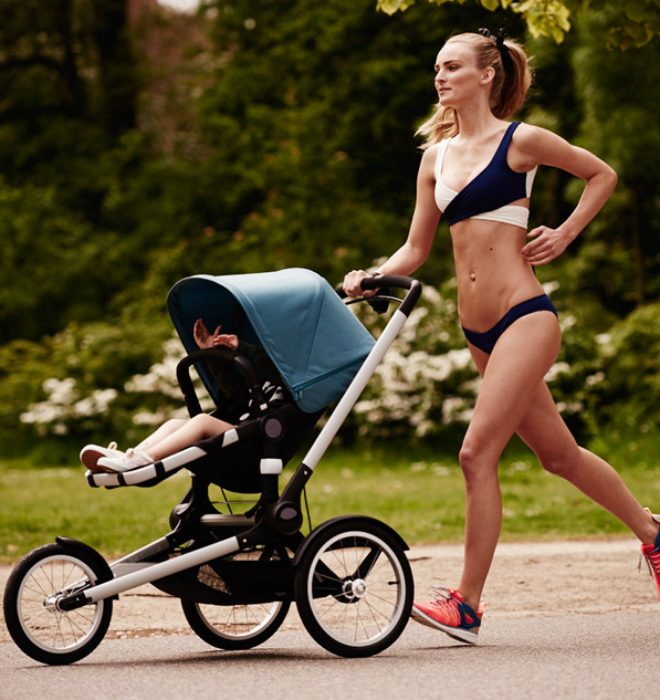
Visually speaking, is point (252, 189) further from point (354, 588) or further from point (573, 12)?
point (354, 588)

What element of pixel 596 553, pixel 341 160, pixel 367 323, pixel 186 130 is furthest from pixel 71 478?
pixel 186 130

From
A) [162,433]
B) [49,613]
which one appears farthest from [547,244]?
[49,613]

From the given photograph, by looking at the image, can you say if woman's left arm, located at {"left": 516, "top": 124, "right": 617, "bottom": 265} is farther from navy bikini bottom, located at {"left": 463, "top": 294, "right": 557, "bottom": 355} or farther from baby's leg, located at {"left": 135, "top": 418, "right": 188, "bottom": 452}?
baby's leg, located at {"left": 135, "top": 418, "right": 188, "bottom": 452}

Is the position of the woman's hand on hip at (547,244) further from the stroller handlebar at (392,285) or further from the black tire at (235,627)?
the black tire at (235,627)

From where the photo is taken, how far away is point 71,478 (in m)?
15.2

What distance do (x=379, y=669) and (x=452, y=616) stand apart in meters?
0.54

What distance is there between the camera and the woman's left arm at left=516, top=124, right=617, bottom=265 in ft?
18.3

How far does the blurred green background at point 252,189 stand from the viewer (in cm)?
1619

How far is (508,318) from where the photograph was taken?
18.5 ft

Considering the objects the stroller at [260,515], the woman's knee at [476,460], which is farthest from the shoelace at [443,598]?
the woman's knee at [476,460]

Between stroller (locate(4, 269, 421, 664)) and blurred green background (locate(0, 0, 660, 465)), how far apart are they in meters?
9.83

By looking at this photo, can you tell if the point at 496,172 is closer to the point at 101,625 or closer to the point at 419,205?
the point at 419,205

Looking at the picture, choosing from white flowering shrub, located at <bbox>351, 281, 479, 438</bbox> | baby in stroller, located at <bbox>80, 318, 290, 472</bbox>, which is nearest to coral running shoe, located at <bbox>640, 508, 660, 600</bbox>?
baby in stroller, located at <bbox>80, 318, 290, 472</bbox>

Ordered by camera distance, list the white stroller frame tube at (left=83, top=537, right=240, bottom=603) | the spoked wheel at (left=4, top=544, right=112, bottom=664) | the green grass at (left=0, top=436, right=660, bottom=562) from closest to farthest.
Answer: the spoked wheel at (left=4, top=544, right=112, bottom=664)
the white stroller frame tube at (left=83, top=537, right=240, bottom=603)
the green grass at (left=0, top=436, right=660, bottom=562)
